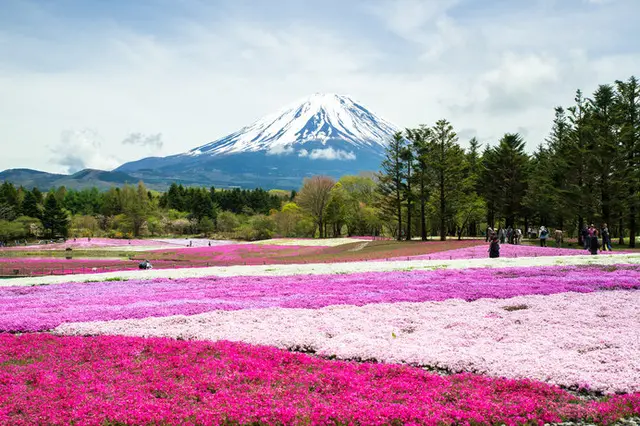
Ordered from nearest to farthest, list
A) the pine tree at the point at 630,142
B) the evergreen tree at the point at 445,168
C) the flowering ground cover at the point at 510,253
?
the flowering ground cover at the point at 510,253
the pine tree at the point at 630,142
the evergreen tree at the point at 445,168

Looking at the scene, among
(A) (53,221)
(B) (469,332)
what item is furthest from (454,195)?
(A) (53,221)

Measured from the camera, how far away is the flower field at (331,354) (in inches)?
327

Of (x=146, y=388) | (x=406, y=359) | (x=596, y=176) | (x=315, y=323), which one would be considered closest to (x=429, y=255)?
(x=596, y=176)

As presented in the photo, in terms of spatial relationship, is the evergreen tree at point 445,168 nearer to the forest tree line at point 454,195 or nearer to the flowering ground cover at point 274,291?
the forest tree line at point 454,195

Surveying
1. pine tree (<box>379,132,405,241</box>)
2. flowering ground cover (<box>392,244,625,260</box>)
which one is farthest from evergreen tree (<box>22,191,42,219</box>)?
flowering ground cover (<box>392,244,625,260</box>)

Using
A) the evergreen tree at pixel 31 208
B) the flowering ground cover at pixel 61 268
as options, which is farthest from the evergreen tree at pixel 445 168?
the evergreen tree at pixel 31 208

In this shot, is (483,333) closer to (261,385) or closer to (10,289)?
(261,385)

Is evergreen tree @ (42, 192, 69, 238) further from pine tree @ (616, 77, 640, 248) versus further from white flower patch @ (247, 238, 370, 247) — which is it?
pine tree @ (616, 77, 640, 248)

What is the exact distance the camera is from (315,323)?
1515 centimetres

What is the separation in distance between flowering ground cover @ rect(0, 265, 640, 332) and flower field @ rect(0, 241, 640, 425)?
0.46 feet

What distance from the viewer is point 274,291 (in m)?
→ 22.5

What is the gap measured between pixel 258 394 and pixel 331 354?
3464 millimetres

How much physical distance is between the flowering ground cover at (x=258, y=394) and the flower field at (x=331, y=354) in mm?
36

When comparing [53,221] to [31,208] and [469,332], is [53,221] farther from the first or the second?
[469,332]
